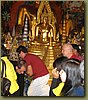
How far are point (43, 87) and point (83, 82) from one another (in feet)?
1.19

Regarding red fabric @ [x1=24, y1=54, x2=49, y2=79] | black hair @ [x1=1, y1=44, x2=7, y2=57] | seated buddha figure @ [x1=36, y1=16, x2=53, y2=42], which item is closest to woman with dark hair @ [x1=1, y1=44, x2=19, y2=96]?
black hair @ [x1=1, y1=44, x2=7, y2=57]

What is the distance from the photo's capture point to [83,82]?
8.28 feet

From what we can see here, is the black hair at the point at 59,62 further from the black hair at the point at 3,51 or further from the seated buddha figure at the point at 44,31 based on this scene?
the black hair at the point at 3,51

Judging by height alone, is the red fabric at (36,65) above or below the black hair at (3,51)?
below

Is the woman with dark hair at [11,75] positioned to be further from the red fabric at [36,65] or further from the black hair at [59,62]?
the black hair at [59,62]

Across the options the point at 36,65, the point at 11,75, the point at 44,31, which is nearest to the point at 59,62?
the point at 36,65

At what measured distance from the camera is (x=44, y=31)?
2.55 meters

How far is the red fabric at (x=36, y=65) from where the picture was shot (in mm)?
2523

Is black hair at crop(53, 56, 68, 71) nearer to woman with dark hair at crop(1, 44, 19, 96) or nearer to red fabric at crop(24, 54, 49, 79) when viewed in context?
red fabric at crop(24, 54, 49, 79)

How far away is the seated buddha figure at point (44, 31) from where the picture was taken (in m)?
2.55

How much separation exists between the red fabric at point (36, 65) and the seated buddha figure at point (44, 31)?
7.3 inches

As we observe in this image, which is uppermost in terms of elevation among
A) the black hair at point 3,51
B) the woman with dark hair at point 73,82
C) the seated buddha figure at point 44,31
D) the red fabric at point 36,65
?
the seated buddha figure at point 44,31

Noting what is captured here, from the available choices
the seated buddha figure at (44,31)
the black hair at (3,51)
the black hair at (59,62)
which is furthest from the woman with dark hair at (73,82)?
the black hair at (3,51)

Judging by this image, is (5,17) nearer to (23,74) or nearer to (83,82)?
(23,74)
